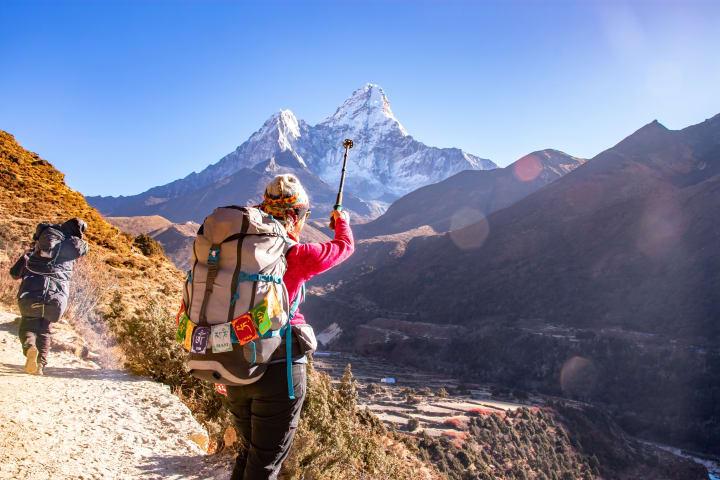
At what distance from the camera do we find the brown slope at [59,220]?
986 cm

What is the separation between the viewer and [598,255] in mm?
99562

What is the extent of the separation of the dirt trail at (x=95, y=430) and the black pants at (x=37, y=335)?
0.22 meters

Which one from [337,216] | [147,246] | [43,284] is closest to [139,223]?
[147,246]

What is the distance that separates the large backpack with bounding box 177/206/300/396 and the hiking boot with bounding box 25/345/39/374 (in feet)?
11.3

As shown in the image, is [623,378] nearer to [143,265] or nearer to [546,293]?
[546,293]

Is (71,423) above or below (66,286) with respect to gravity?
below

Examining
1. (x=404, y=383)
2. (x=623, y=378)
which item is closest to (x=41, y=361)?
(x=404, y=383)

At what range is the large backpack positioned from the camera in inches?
83.8

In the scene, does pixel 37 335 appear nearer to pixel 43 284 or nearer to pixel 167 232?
pixel 43 284

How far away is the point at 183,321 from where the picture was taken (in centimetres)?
234

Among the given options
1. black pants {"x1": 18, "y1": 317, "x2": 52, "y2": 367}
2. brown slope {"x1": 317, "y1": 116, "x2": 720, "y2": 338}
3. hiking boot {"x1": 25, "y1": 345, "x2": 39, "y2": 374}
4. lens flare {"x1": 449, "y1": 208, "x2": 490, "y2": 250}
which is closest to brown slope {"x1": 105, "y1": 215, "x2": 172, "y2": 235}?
brown slope {"x1": 317, "y1": 116, "x2": 720, "y2": 338}

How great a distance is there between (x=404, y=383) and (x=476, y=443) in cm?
2249

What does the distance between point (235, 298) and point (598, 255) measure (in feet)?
359

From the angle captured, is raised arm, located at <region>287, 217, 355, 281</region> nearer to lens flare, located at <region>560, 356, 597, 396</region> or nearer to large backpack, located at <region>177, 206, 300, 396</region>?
large backpack, located at <region>177, 206, 300, 396</region>
